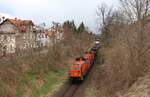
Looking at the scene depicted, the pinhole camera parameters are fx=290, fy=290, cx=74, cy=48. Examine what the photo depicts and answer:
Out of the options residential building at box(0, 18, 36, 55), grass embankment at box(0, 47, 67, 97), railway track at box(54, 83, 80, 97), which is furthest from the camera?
residential building at box(0, 18, 36, 55)

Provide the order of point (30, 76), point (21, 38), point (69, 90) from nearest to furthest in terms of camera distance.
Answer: point (69, 90), point (30, 76), point (21, 38)

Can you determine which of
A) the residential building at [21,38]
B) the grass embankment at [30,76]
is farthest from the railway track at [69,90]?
the residential building at [21,38]

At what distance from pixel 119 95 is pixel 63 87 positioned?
897cm

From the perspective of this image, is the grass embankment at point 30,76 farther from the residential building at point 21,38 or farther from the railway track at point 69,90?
the residential building at point 21,38

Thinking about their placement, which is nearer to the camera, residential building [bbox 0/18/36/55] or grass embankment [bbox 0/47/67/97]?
grass embankment [bbox 0/47/67/97]

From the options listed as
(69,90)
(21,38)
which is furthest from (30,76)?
(21,38)

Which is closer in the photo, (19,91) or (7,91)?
(7,91)

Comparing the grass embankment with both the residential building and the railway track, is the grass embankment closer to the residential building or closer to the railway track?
the railway track

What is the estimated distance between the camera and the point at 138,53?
2902 cm

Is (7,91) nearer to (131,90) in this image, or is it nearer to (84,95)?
(84,95)

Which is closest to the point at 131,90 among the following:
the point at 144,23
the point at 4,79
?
the point at 144,23

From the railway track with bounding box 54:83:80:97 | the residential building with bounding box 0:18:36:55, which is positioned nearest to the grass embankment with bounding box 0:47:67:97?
the railway track with bounding box 54:83:80:97

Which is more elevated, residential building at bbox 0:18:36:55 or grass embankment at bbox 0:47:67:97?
residential building at bbox 0:18:36:55

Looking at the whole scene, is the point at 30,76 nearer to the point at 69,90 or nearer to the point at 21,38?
the point at 69,90
